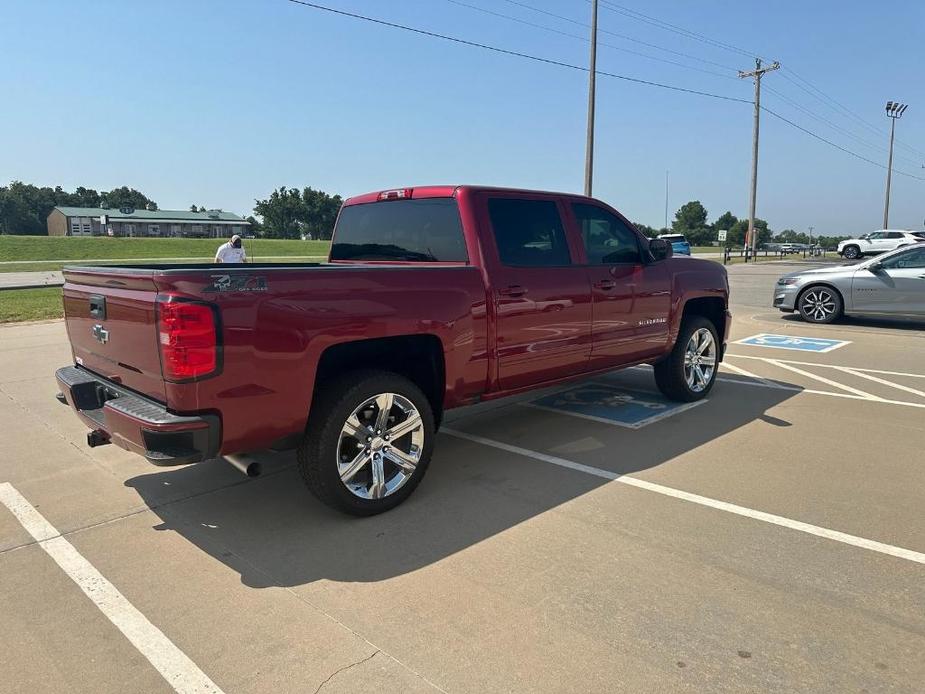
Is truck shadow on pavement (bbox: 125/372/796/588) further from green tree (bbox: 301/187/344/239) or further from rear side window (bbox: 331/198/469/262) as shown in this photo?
green tree (bbox: 301/187/344/239)

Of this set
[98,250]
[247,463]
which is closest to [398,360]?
[247,463]

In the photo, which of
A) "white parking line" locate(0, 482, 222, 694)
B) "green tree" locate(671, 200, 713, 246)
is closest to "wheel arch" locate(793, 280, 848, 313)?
"white parking line" locate(0, 482, 222, 694)

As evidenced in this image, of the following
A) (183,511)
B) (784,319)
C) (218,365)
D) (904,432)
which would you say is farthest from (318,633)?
(784,319)

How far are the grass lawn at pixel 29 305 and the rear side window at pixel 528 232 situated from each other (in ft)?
34.0

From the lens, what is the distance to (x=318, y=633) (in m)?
2.71

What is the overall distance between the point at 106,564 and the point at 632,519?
110 inches

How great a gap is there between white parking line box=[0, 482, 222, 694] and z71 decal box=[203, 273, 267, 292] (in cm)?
145

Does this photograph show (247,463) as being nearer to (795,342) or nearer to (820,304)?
(795,342)

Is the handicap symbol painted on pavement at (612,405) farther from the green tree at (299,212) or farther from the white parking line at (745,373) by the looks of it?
the green tree at (299,212)

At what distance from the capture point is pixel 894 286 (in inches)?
453

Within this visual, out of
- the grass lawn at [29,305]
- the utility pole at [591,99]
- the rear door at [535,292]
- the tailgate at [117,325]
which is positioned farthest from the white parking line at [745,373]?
the utility pole at [591,99]

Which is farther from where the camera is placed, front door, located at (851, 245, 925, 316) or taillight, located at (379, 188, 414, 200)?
front door, located at (851, 245, 925, 316)

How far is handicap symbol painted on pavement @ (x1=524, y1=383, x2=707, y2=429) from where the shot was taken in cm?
590

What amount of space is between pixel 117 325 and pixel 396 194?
225cm
